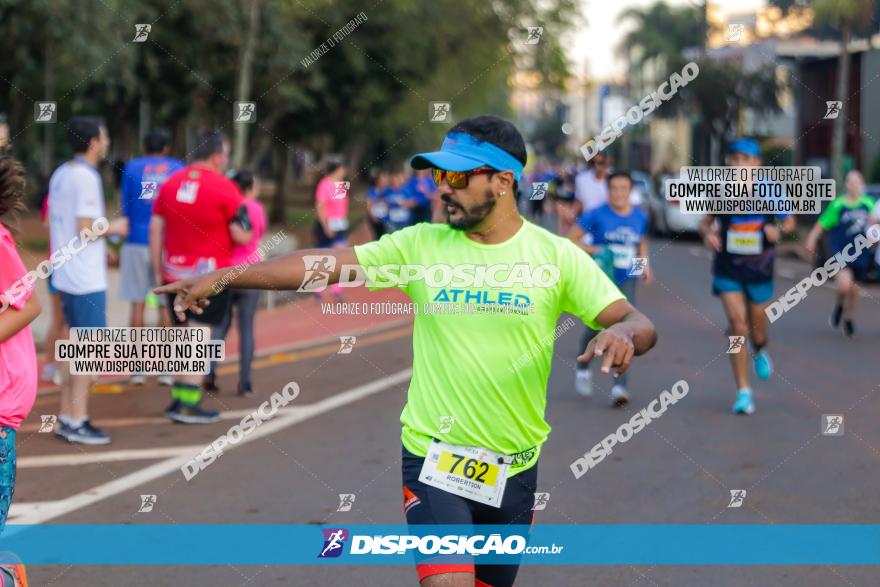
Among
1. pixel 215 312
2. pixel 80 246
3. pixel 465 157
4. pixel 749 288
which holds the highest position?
pixel 465 157

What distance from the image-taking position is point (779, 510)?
6988 millimetres

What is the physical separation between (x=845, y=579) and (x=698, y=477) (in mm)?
1975

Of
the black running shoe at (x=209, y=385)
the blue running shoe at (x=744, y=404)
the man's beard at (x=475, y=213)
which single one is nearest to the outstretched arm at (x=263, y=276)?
the man's beard at (x=475, y=213)

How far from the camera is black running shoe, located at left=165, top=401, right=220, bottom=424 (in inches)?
371

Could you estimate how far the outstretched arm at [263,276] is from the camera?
3.69 metres

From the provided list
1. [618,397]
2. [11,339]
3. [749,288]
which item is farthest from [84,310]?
[749,288]

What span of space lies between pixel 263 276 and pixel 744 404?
6.68m

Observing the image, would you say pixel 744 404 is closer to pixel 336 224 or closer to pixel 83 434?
pixel 83 434

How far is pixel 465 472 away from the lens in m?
3.85

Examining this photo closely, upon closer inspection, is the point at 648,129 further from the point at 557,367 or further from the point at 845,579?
the point at 845,579

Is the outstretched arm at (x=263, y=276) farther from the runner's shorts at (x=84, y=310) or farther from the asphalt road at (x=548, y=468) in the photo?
the runner's shorts at (x=84, y=310)

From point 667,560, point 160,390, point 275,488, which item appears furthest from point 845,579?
point 160,390

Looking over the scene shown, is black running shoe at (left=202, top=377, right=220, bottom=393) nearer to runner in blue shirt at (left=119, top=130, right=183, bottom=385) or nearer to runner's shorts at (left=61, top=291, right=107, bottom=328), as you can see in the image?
runner in blue shirt at (left=119, top=130, right=183, bottom=385)

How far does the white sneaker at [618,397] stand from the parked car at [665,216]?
20015 millimetres
